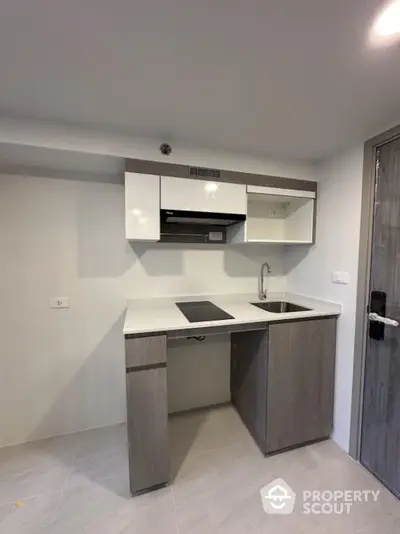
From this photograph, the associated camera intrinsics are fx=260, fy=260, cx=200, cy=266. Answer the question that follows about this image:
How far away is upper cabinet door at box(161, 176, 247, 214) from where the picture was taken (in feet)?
6.15

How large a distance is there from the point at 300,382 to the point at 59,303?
1.97 m

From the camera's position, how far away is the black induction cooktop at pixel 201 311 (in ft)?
5.79

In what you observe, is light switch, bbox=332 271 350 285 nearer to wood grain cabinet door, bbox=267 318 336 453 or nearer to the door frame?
the door frame

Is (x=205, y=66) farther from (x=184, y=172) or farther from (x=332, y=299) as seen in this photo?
(x=332, y=299)

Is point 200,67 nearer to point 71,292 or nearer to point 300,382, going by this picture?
point 71,292

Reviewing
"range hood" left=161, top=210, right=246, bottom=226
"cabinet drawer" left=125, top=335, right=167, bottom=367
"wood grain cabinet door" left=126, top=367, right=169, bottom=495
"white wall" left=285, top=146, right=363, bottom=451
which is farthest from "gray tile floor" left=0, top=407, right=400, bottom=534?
"range hood" left=161, top=210, right=246, bottom=226

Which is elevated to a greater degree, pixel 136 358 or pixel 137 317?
pixel 137 317

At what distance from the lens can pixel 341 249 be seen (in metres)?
2.01

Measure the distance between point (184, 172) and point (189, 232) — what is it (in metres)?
0.58

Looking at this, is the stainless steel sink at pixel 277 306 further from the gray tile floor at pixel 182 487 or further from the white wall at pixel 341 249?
the gray tile floor at pixel 182 487

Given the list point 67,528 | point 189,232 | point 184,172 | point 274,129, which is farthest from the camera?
point 189,232

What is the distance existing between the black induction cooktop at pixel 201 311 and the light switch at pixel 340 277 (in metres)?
0.93

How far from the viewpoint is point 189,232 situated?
2.33 m

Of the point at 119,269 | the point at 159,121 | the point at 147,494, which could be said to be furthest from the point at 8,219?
the point at 147,494
